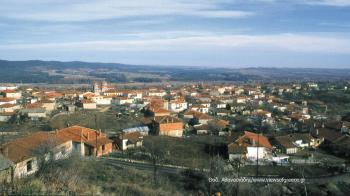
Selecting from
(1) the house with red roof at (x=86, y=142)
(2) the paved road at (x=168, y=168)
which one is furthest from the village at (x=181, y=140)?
(2) the paved road at (x=168, y=168)

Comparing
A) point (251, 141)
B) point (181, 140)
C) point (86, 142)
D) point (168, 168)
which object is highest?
point (86, 142)

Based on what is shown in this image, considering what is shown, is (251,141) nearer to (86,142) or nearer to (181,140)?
(181,140)

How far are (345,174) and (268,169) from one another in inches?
211

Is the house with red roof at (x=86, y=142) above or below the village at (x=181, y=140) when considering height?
above

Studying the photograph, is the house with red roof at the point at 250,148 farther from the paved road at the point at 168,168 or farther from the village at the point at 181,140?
the paved road at the point at 168,168

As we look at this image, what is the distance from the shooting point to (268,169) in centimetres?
3194

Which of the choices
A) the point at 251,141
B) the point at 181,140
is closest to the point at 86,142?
the point at 181,140

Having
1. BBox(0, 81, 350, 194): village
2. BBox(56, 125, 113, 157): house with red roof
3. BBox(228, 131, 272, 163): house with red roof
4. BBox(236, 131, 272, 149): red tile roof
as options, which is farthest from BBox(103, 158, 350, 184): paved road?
BBox(236, 131, 272, 149): red tile roof

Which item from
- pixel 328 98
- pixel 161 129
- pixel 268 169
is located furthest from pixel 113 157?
pixel 328 98

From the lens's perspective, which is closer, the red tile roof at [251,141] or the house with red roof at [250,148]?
the house with red roof at [250,148]

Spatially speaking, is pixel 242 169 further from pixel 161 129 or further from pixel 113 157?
pixel 161 129

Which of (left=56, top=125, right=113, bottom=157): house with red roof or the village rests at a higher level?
(left=56, top=125, right=113, bottom=157): house with red roof

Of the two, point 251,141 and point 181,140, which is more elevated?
point 251,141

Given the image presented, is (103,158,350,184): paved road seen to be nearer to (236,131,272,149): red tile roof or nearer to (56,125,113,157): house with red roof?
(56,125,113,157): house with red roof
